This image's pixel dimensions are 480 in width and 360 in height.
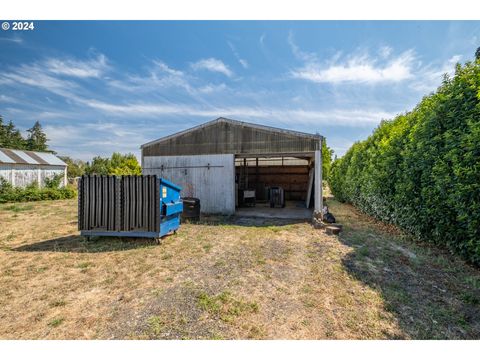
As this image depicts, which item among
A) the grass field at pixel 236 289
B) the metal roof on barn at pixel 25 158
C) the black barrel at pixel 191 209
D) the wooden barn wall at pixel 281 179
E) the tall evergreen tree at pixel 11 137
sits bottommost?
the grass field at pixel 236 289

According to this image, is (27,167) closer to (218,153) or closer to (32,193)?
(32,193)

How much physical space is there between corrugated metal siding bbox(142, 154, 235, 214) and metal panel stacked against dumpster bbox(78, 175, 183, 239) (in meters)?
3.98

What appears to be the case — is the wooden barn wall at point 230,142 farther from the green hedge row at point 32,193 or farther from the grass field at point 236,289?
the green hedge row at point 32,193

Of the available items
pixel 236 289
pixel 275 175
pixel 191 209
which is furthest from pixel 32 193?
pixel 236 289

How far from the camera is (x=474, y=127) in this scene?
11.7ft

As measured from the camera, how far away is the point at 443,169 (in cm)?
421

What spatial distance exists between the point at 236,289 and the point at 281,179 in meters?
12.3

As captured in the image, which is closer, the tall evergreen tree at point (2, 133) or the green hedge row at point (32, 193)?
the green hedge row at point (32, 193)

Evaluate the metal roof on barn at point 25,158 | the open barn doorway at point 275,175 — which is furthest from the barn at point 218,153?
the metal roof on barn at point 25,158

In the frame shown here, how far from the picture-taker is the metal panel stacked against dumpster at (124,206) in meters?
5.48

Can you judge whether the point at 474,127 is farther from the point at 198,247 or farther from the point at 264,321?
the point at 198,247

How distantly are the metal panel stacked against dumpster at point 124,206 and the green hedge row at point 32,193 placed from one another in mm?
13718
